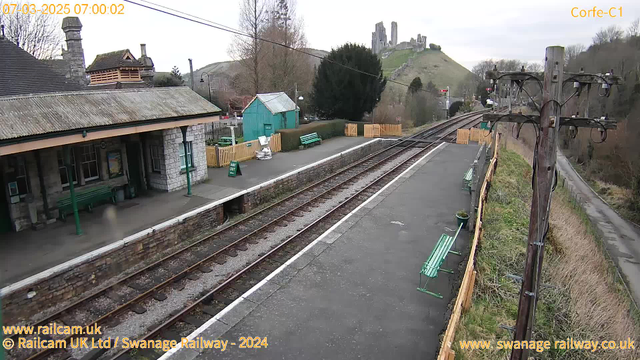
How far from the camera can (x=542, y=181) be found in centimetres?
471

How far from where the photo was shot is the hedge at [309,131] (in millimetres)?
23406

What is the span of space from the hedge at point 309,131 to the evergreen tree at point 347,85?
232 centimetres

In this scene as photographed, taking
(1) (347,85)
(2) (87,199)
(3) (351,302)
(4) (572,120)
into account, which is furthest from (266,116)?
(4) (572,120)

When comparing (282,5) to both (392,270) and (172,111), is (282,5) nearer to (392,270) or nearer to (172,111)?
(172,111)

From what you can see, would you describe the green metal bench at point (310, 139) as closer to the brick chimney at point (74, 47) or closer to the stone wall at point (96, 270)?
the brick chimney at point (74, 47)

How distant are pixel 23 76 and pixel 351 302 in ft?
43.1

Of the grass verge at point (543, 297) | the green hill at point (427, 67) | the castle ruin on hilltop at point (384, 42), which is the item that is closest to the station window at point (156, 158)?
the grass verge at point (543, 297)

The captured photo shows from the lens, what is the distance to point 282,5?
150ft

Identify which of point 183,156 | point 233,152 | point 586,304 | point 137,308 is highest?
point 183,156

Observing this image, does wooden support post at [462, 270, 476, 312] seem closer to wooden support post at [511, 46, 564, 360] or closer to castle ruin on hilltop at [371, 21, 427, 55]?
wooden support post at [511, 46, 564, 360]

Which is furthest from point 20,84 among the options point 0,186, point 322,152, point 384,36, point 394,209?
point 384,36

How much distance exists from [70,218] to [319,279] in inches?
323

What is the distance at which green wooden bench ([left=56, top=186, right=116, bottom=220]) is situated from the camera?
1145cm

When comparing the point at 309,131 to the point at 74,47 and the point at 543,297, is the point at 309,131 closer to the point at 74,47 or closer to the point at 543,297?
the point at 74,47
